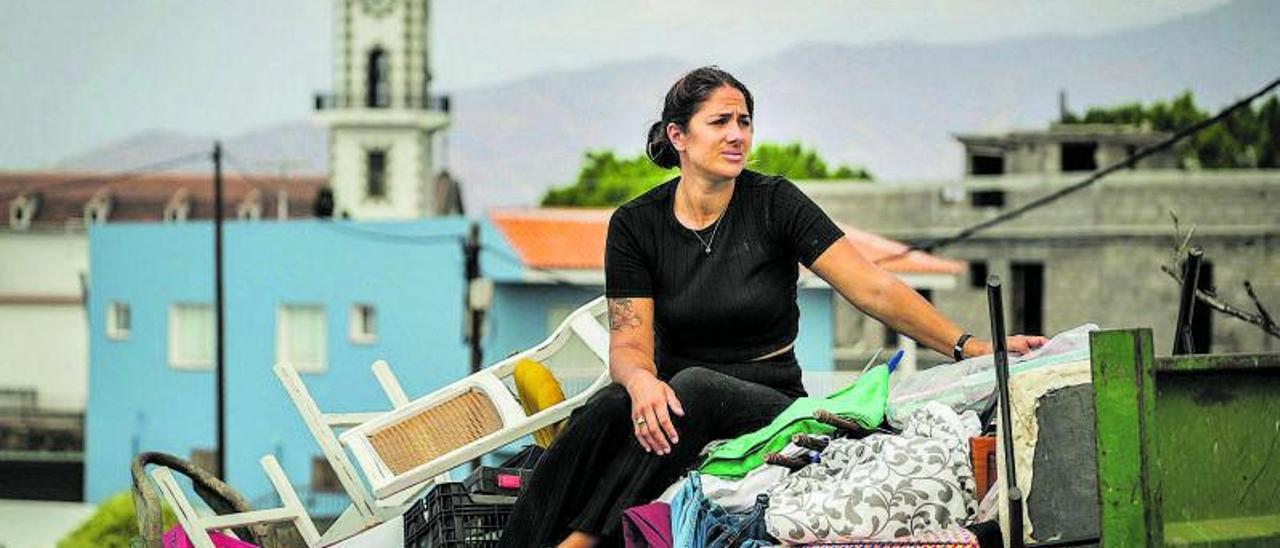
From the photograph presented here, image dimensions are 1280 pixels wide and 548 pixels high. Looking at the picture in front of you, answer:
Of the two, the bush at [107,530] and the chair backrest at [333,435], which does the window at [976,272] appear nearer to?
the bush at [107,530]

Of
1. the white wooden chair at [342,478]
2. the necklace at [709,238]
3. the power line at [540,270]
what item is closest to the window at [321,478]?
the power line at [540,270]

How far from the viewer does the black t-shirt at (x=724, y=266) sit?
6305mm

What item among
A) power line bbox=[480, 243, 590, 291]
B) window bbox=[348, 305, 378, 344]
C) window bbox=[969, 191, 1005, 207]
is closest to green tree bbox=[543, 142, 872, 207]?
window bbox=[969, 191, 1005, 207]

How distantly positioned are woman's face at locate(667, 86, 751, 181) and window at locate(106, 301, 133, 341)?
202 feet

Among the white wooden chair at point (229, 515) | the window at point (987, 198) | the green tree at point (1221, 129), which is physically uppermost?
the green tree at point (1221, 129)

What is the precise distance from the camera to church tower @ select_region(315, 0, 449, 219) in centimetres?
10494

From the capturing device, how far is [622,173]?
374ft

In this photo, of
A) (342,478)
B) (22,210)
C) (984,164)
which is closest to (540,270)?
(984,164)

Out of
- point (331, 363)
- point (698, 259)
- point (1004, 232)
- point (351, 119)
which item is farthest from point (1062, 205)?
point (698, 259)

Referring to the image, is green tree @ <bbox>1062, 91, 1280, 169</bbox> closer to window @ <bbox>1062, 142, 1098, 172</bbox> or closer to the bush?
window @ <bbox>1062, 142, 1098, 172</bbox>

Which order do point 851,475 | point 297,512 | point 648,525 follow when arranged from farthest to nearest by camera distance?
point 297,512
point 648,525
point 851,475

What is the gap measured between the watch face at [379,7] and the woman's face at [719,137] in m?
99.7

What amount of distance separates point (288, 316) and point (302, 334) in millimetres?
774

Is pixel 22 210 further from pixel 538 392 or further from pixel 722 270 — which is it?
pixel 722 270
